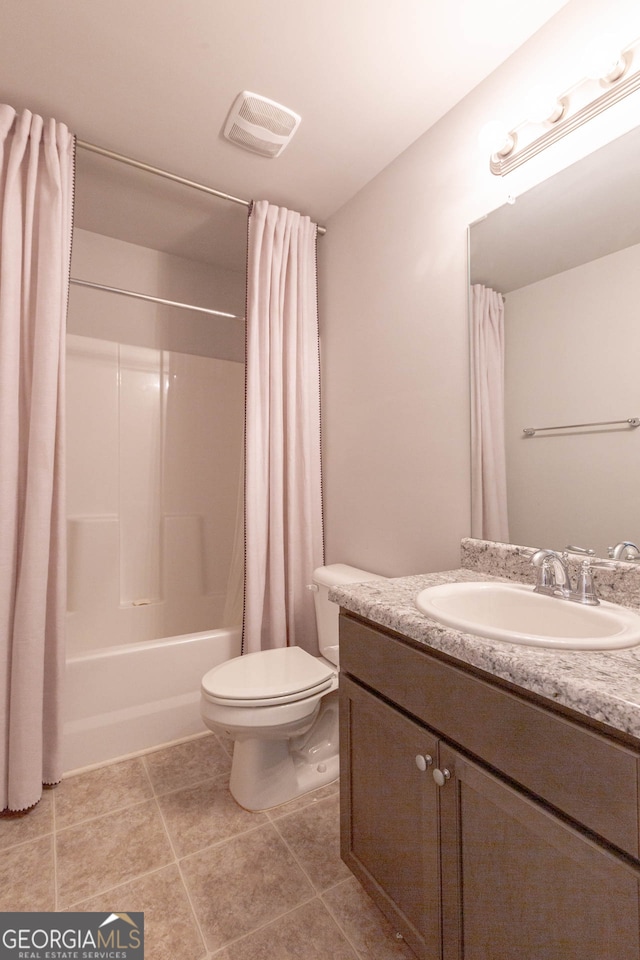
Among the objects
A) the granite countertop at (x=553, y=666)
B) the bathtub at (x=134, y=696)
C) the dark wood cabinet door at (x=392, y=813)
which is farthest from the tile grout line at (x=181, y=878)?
the granite countertop at (x=553, y=666)

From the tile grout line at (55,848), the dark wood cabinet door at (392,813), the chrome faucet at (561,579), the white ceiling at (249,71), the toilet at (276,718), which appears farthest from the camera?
the toilet at (276,718)

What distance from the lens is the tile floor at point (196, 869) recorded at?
3.51 feet

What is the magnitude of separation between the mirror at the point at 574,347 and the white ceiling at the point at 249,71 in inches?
20.2

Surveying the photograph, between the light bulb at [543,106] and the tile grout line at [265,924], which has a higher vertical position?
the light bulb at [543,106]

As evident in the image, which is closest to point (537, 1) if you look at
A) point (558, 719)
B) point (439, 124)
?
point (439, 124)

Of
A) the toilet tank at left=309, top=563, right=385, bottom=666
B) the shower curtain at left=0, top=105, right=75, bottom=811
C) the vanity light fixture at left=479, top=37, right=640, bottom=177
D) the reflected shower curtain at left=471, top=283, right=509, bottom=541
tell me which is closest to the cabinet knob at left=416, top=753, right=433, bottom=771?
the reflected shower curtain at left=471, top=283, right=509, bottom=541

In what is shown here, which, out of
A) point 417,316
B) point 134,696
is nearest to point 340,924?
point 134,696

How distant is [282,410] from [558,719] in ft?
5.53

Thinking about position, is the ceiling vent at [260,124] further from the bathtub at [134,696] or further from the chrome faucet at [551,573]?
the bathtub at [134,696]

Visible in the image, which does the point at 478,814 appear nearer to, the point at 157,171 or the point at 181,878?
the point at 181,878

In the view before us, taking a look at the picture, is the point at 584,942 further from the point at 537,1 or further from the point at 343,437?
the point at 537,1

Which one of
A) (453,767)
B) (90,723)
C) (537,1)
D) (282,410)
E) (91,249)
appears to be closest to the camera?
(453,767)

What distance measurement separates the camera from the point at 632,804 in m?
0.56

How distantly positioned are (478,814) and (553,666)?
0.32 meters
